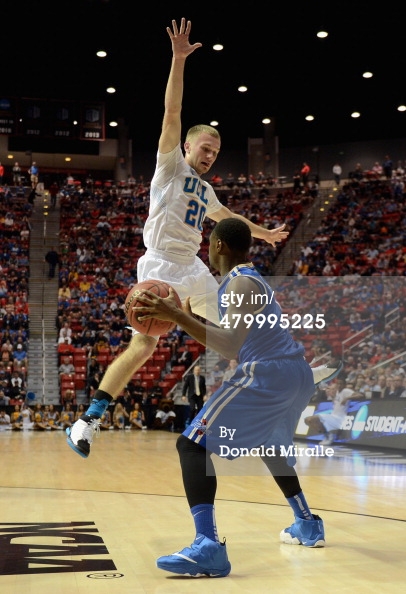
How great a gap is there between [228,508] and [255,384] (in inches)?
83.9

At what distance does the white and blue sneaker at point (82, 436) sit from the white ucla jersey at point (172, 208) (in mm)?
1297

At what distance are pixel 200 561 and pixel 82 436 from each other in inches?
41.9

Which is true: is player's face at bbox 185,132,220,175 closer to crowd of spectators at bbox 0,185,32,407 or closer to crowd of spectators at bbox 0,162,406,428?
crowd of spectators at bbox 0,162,406,428

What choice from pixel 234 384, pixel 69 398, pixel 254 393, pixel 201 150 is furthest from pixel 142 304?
pixel 69 398

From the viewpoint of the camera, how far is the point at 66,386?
16844 mm

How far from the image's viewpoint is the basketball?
3.96m

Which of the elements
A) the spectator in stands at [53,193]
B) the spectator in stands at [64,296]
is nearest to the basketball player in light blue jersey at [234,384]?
the spectator in stands at [64,296]

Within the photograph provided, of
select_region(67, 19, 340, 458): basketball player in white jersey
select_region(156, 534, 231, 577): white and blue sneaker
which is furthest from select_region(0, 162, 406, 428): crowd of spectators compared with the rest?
select_region(156, 534, 231, 577): white and blue sneaker

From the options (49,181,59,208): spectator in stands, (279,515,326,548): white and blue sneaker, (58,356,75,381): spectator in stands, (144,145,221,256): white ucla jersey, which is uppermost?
(49,181,59,208): spectator in stands

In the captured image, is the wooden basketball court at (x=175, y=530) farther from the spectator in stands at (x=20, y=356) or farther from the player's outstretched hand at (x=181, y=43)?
the spectator in stands at (x=20, y=356)

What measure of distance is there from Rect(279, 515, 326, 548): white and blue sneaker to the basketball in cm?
132

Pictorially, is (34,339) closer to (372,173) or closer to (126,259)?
(126,259)

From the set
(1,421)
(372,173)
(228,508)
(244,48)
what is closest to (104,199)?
(244,48)

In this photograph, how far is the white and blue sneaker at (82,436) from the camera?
4.11 meters
